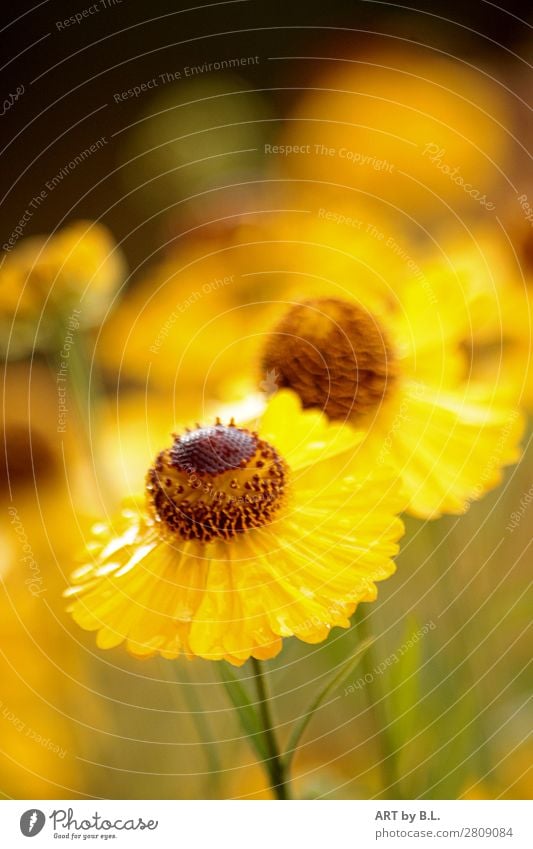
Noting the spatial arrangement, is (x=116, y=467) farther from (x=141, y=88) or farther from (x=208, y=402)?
(x=141, y=88)

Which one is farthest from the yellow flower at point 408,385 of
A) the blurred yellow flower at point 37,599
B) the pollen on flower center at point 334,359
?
the blurred yellow flower at point 37,599

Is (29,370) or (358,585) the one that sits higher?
(29,370)

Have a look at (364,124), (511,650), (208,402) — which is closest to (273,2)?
(364,124)

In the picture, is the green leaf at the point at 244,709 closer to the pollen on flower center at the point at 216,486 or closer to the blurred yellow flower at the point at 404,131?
the pollen on flower center at the point at 216,486

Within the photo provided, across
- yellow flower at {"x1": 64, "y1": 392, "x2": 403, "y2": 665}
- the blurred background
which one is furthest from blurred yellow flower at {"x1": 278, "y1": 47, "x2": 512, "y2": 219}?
yellow flower at {"x1": 64, "y1": 392, "x2": 403, "y2": 665}

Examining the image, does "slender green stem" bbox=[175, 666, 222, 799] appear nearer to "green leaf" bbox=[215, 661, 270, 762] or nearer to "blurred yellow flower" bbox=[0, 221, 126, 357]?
"green leaf" bbox=[215, 661, 270, 762]

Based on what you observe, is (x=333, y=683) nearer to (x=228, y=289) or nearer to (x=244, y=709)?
(x=244, y=709)

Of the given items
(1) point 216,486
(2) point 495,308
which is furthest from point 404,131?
(1) point 216,486

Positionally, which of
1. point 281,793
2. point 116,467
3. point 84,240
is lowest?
point 281,793
